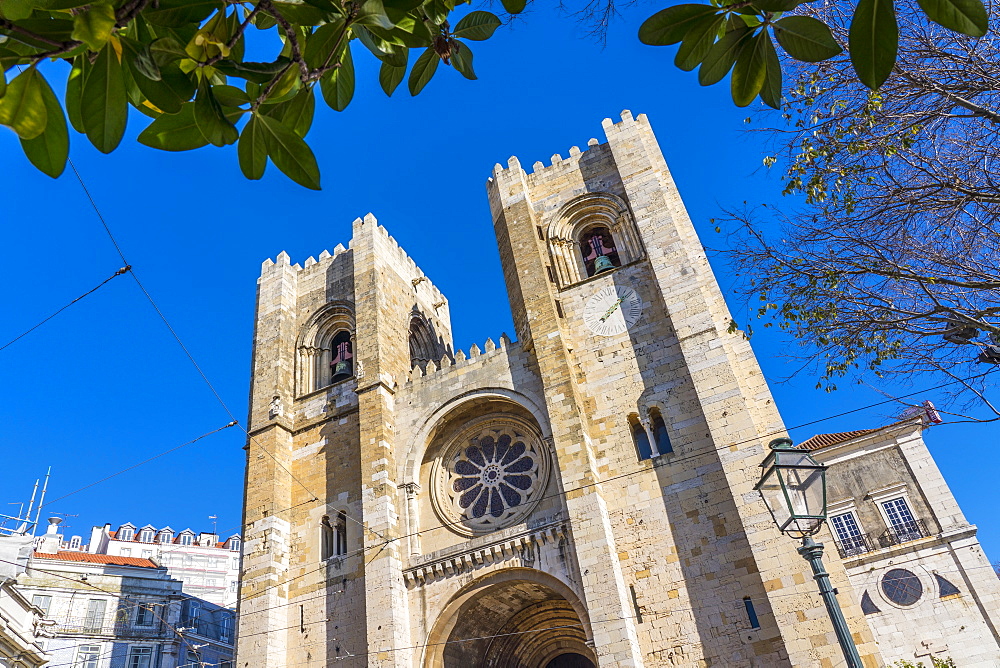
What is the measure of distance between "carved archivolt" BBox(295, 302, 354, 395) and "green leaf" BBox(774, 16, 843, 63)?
729 inches

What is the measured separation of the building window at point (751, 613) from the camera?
37.3ft

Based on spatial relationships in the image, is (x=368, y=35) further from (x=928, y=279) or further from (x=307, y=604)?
(x=307, y=604)

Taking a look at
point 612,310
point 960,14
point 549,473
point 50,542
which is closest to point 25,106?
point 960,14

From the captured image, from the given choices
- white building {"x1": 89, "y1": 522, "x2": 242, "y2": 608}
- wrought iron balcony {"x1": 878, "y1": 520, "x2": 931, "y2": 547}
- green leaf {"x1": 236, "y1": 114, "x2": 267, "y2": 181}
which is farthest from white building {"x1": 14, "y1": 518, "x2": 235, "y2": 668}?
green leaf {"x1": 236, "y1": 114, "x2": 267, "y2": 181}

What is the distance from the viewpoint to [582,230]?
709 inches

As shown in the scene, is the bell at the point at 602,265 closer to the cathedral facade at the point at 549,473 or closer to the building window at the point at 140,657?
the cathedral facade at the point at 549,473

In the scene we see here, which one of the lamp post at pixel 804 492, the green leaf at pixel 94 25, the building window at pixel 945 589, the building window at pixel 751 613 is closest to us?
the green leaf at pixel 94 25

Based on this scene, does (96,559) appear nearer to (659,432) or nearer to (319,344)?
(319,344)

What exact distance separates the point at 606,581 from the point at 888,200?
852 centimetres

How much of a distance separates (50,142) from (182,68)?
345 millimetres

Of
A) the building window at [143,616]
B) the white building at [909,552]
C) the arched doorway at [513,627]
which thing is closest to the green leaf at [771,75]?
the arched doorway at [513,627]

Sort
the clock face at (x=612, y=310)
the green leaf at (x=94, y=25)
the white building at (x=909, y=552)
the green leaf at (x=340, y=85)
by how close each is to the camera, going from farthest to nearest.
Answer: the white building at (x=909, y=552), the clock face at (x=612, y=310), the green leaf at (x=340, y=85), the green leaf at (x=94, y=25)

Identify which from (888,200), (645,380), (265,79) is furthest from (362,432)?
(265,79)

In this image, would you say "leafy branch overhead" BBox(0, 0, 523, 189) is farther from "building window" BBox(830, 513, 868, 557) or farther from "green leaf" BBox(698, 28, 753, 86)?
"building window" BBox(830, 513, 868, 557)
